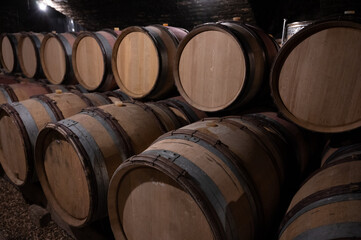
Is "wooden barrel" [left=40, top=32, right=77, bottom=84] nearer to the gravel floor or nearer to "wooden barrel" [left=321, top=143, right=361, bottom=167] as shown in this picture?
the gravel floor

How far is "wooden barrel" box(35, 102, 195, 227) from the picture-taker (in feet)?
6.66

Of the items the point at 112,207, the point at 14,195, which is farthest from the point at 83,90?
the point at 112,207

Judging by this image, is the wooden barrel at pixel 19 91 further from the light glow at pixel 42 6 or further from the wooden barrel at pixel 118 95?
the light glow at pixel 42 6

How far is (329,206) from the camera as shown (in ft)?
4.19

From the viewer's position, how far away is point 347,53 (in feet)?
5.35

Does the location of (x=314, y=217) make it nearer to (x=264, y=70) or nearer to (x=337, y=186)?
(x=337, y=186)

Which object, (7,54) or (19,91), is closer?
(19,91)

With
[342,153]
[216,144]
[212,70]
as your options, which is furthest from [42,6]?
[342,153]

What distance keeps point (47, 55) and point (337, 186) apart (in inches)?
177

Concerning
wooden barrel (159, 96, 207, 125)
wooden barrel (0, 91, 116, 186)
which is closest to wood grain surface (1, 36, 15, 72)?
wooden barrel (0, 91, 116, 186)

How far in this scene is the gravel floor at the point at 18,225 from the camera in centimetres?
294

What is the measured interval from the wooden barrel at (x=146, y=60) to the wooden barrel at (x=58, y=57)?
3.96 feet

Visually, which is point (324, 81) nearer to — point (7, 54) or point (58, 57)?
point (58, 57)

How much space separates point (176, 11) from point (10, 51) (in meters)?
4.62
